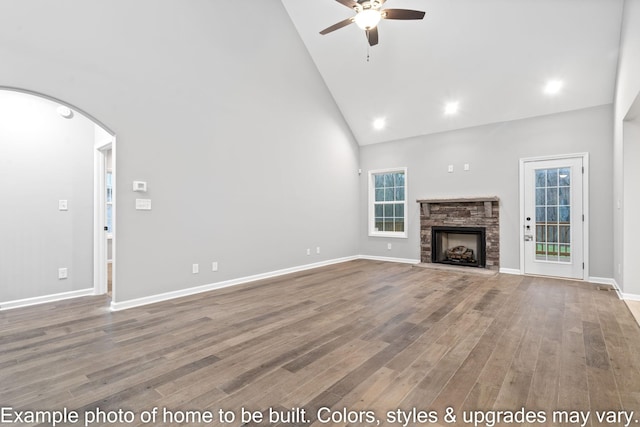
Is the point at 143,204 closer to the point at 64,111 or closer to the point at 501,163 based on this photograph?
the point at 64,111

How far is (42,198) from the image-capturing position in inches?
152

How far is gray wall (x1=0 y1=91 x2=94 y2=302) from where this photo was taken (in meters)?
3.64

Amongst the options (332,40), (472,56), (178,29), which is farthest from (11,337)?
(472,56)

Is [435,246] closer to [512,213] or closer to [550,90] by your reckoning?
[512,213]

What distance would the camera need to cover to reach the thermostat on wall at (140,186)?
366cm

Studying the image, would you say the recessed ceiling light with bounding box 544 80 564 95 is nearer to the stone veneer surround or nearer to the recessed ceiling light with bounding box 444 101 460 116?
the recessed ceiling light with bounding box 444 101 460 116

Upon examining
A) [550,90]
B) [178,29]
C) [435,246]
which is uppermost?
[178,29]

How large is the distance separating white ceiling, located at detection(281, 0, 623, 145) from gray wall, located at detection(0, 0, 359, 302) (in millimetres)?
787

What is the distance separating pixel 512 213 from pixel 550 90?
2082 mm

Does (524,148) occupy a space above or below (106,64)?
below

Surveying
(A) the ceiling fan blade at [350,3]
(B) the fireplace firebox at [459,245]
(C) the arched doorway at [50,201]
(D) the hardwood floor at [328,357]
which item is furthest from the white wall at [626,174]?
(C) the arched doorway at [50,201]

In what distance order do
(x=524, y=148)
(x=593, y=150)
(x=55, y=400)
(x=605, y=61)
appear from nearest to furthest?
(x=55, y=400) < (x=605, y=61) < (x=593, y=150) < (x=524, y=148)

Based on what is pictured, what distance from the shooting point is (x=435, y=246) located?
6473 mm

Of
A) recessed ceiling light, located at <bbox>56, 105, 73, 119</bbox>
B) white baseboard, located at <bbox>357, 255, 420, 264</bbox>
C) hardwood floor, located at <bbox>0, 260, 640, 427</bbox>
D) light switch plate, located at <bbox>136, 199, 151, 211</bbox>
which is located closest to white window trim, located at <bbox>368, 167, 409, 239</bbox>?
white baseboard, located at <bbox>357, 255, 420, 264</bbox>
